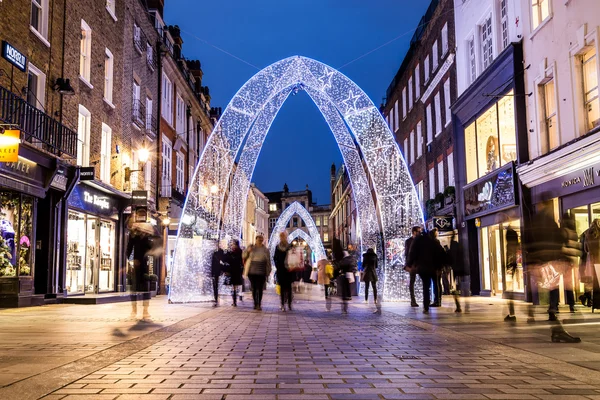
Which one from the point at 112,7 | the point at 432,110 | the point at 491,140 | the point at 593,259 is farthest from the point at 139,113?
the point at 593,259

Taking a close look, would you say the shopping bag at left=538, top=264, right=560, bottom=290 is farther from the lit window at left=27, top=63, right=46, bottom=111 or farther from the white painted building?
the lit window at left=27, top=63, right=46, bottom=111

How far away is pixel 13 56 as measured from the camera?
14383 mm

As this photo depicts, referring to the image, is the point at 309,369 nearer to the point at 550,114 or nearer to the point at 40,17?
the point at 550,114

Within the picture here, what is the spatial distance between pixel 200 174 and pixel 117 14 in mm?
8787

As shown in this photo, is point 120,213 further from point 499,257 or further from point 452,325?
point 452,325

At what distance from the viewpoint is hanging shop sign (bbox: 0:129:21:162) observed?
1183cm

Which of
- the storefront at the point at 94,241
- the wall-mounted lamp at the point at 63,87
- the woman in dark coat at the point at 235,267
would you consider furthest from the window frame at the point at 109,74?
the woman in dark coat at the point at 235,267

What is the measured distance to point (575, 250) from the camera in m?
8.93

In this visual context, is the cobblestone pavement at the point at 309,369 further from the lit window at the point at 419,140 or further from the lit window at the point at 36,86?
the lit window at the point at 419,140

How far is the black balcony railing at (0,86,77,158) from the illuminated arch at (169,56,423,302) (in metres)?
3.55

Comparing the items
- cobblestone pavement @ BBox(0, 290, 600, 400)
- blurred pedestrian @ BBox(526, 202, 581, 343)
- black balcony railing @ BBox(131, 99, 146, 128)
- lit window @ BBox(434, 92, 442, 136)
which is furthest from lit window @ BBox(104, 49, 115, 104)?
blurred pedestrian @ BBox(526, 202, 581, 343)

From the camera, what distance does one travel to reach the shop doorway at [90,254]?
19297 millimetres

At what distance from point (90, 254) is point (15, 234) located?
5.19 meters

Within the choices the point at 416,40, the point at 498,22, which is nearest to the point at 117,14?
the point at 498,22
